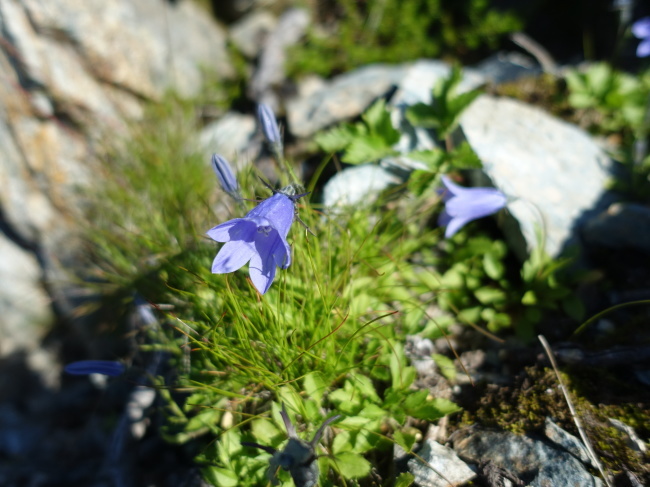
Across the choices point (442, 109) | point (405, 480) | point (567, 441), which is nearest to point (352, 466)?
point (405, 480)

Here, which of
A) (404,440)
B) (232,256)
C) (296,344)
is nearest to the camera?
(232,256)

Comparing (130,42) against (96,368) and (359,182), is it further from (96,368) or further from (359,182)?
(96,368)

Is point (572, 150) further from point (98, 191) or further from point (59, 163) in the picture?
point (59, 163)

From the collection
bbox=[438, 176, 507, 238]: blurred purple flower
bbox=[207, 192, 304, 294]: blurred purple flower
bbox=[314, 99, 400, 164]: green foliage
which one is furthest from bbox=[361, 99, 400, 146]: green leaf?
bbox=[207, 192, 304, 294]: blurred purple flower

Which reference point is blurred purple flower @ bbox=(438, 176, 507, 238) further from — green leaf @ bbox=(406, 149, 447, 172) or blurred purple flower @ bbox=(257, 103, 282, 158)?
blurred purple flower @ bbox=(257, 103, 282, 158)

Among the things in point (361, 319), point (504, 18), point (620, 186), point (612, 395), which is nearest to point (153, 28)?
point (504, 18)
